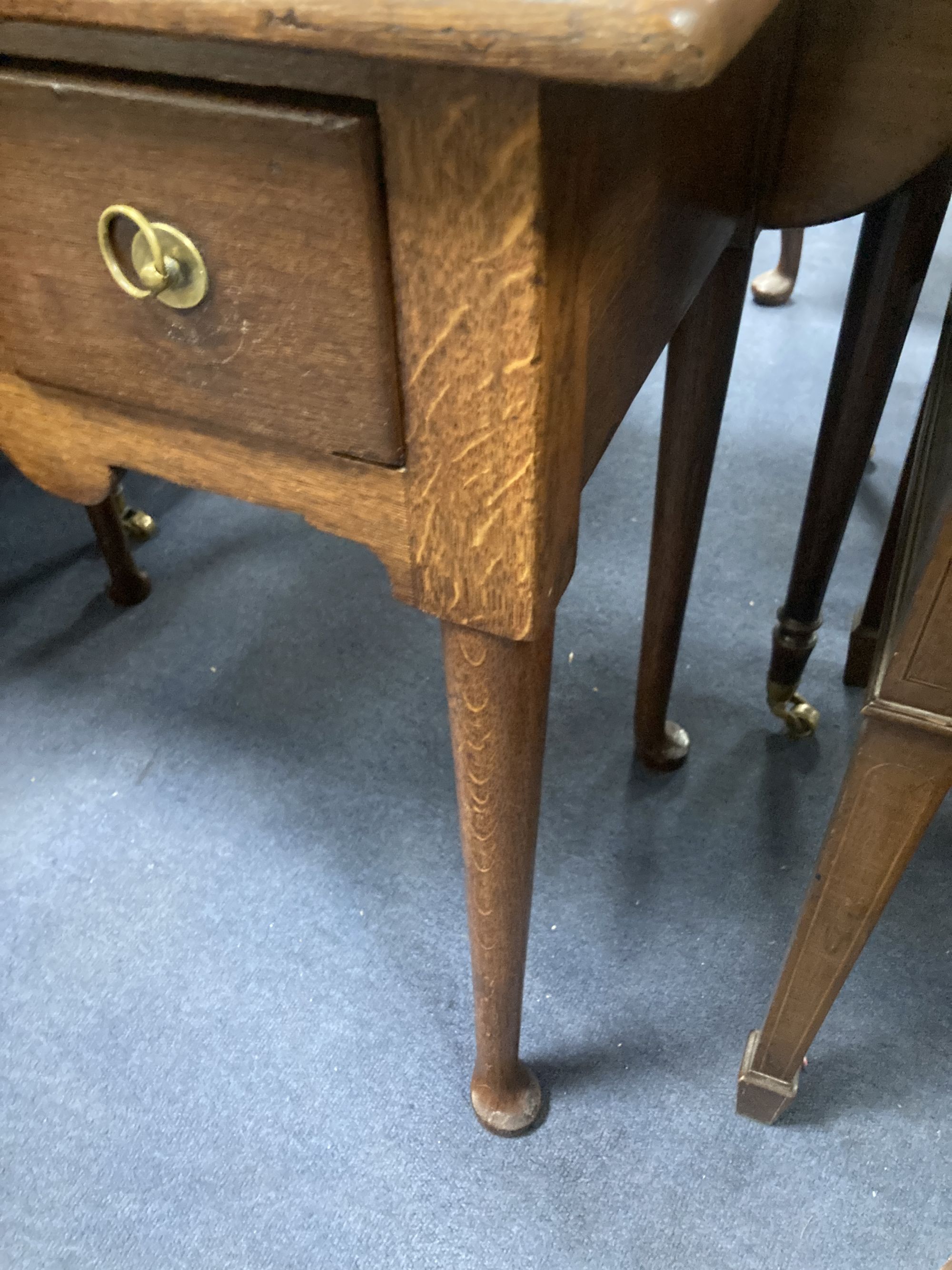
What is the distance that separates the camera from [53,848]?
96cm

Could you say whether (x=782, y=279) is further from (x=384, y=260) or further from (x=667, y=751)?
(x=384, y=260)

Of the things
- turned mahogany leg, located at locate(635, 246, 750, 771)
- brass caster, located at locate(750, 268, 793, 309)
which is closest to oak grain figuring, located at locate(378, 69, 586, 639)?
turned mahogany leg, located at locate(635, 246, 750, 771)

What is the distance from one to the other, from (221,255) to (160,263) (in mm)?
22

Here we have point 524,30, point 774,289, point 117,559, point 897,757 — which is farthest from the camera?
point 774,289

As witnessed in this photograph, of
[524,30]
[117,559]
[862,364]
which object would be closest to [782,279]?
[862,364]

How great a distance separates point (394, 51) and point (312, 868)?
79 centimetres

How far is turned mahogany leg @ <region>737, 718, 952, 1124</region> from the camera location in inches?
A: 18.6

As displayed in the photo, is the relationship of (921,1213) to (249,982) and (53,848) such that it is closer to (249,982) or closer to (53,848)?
(249,982)

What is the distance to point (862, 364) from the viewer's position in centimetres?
76

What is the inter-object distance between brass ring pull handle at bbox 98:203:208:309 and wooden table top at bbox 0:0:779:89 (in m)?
0.09

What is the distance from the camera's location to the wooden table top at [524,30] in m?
0.24

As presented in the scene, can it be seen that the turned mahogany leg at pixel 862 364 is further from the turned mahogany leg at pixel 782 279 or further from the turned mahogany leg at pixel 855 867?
the turned mahogany leg at pixel 782 279

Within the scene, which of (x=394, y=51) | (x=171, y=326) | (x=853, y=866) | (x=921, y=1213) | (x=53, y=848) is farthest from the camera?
(x=53, y=848)

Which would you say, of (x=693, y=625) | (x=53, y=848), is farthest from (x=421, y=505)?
(x=693, y=625)
